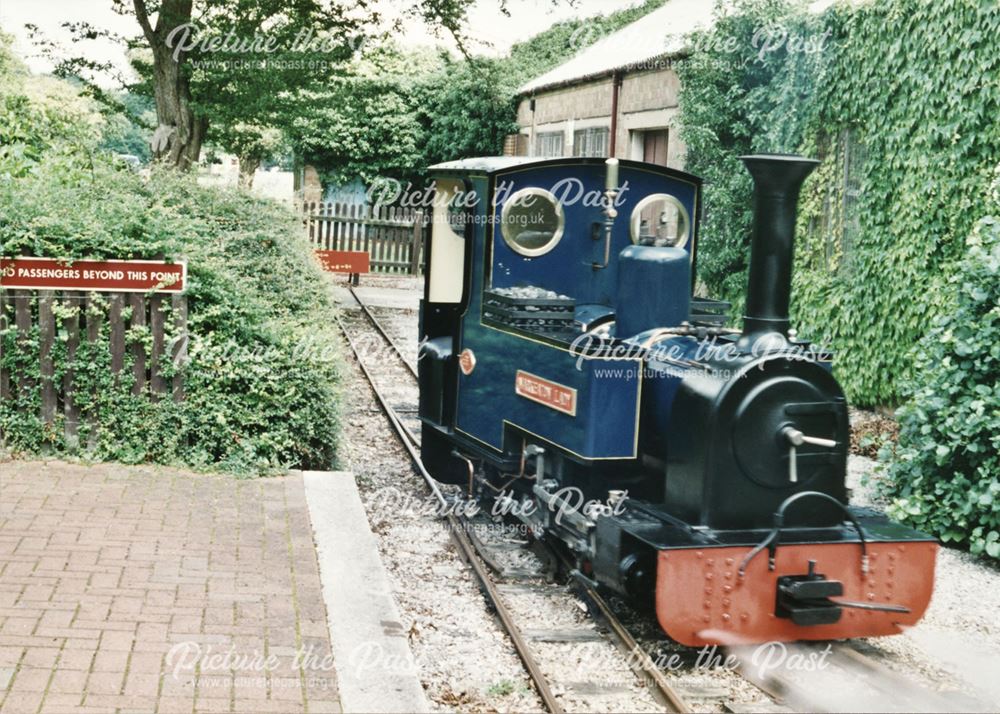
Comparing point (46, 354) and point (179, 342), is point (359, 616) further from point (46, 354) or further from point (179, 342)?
point (46, 354)

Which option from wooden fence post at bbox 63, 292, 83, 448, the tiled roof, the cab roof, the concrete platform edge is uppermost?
the tiled roof

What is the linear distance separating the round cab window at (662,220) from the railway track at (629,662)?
89.9 inches

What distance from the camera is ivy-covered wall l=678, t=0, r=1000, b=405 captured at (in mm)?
9961

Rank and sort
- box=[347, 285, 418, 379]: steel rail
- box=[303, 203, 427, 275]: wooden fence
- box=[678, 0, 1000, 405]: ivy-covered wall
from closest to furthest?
box=[678, 0, 1000, 405]: ivy-covered wall → box=[347, 285, 418, 379]: steel rail → box=[303, 203, 427, 275]: wooden fence

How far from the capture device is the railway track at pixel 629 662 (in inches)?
192

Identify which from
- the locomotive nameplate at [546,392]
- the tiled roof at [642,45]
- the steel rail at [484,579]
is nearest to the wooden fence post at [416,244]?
the tiled roof at [642,45]

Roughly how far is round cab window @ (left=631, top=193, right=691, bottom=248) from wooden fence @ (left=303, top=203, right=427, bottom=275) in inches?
724

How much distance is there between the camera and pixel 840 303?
11.9 metres

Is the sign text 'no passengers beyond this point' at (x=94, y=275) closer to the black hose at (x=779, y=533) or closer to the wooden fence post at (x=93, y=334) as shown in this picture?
the wooden fence post at (x=93, y=334)

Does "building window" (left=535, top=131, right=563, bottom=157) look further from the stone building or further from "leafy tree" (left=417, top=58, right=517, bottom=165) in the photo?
"leafy tree" (left=417, top=58, right=517, bottom=165)

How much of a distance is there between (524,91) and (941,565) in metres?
20.0

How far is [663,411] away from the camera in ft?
19.3

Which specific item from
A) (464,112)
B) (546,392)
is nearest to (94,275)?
(546,392)

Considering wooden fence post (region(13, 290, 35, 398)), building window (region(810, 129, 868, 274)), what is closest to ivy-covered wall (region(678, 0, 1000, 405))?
building window (region(810, 129, 868, 274))
